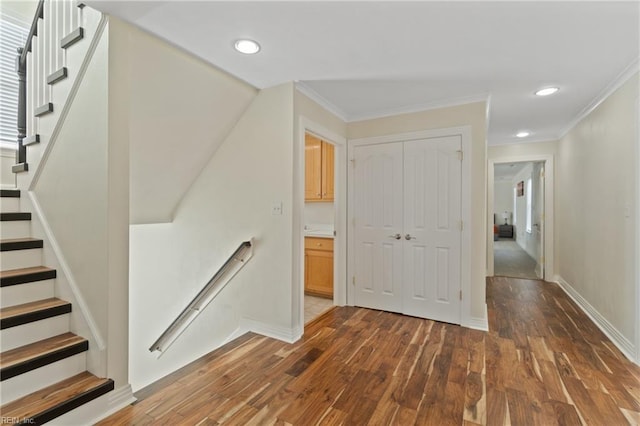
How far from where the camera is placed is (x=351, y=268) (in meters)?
3.67

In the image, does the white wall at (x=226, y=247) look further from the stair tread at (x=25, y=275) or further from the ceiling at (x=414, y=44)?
the stair tread at (x=25, y=275)

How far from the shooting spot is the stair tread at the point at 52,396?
1412 millimetres

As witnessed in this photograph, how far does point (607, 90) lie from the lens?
282cm

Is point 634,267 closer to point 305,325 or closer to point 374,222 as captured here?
point 374,222

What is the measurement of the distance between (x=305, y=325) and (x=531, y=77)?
325 cm

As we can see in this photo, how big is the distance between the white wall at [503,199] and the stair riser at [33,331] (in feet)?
45.7

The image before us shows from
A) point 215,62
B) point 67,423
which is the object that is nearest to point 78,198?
point 67,423

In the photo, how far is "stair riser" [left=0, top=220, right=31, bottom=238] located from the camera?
2066 mm

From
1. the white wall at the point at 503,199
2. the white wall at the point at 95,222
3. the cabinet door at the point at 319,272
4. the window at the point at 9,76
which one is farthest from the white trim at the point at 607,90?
the white wall at the point at 503,199

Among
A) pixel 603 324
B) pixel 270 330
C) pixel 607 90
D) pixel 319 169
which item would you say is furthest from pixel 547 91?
pixel 270 330

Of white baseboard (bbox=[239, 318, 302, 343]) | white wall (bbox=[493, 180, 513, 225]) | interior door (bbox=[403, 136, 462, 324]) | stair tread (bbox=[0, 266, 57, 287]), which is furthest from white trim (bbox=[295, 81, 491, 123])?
white wall (bbox=[493, 180, 513, 225])

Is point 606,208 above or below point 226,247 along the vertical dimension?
above

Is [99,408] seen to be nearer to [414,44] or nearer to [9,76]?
[414,44]

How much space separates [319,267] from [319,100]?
2.30 meters
